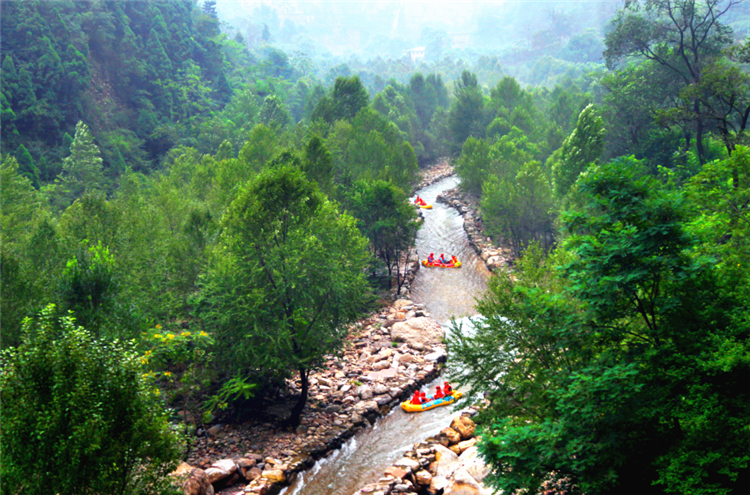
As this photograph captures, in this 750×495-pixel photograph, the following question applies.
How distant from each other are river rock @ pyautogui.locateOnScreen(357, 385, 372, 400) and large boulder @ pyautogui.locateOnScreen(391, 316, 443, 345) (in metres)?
6.82

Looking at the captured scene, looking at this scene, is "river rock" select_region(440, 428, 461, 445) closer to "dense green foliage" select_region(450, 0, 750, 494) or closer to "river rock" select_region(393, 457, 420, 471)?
"river rock" select_region(393, 457, 420, 471)

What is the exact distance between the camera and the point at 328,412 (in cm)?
2591

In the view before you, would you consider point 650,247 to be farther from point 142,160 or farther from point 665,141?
point 142,160

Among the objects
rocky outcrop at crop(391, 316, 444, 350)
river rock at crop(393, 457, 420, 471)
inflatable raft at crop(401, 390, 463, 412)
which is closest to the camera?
river rock at crop(393, 457, 420, 471)

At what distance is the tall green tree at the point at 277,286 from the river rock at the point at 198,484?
515 centimetres

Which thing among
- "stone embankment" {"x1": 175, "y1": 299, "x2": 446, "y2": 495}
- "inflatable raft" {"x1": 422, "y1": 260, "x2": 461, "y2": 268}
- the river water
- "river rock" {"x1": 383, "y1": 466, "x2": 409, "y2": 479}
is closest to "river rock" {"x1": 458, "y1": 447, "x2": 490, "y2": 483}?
the river water

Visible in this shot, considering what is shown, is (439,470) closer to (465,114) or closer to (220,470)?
(220,470)

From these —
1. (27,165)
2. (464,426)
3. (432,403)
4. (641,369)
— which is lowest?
(464,426)

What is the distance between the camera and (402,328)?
3591 cm

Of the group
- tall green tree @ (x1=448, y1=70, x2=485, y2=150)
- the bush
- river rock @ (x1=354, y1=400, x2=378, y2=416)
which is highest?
tall green tree @ (x1=448, y1=70, x2=485, y2=150)

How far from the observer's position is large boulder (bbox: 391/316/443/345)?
114 feet

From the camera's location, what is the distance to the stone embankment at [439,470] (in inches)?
741

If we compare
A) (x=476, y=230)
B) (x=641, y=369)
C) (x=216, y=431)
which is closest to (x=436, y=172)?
(x=476, y=230)

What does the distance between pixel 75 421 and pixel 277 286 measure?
12886 millimetres
